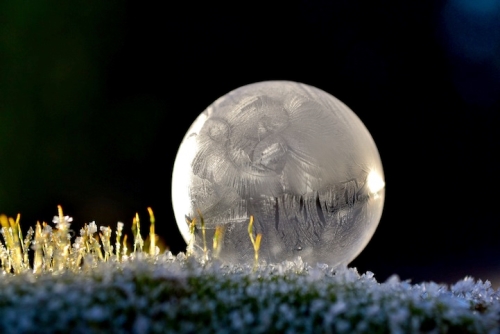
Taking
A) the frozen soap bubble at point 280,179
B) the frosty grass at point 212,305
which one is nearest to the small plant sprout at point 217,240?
the frozen soap bubble at point 280,179

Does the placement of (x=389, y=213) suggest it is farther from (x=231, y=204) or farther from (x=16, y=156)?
(x=16, y=156)

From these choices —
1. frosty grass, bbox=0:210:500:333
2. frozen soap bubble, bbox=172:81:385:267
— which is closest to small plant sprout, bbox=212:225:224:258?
frozen soap bubble, bbox=172:81:385:267

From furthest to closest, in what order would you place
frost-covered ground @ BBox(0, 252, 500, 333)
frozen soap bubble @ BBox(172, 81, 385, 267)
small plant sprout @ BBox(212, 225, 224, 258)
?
frozen soap bubble @ BBox(172, 81, 385, 267) → small plant sprout @ BBox(212, 225, 224, 258) → frost-covered ground @ BBox(0, 252, 500, 333)

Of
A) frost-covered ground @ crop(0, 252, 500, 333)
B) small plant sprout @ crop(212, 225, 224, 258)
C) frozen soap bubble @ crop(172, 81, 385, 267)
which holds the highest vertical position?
frozen soap bubble @ crop(172, 81, 385, 267)

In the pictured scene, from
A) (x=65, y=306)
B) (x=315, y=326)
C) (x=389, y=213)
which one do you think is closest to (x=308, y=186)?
(x=315, y=326)

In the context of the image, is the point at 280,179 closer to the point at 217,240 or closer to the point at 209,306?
the point at 217,240

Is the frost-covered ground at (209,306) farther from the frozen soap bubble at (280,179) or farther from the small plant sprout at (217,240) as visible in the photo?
the frozen soap bubble at (280,179)

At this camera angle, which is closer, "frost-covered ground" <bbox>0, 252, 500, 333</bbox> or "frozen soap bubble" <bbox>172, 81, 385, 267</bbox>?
"frost-covered ground" <bbox>0, 252, 500, 333</bbox>

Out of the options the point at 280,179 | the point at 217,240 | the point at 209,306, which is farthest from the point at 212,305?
the point at 280,179

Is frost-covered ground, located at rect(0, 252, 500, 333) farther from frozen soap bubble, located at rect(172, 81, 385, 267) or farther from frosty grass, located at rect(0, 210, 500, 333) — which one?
frozen soap bubble, located at rect(172, 81, 385, 267)
